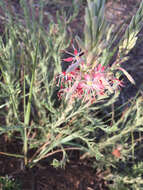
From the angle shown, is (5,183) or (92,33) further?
(5,183)

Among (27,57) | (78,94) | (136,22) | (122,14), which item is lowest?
(78,94)

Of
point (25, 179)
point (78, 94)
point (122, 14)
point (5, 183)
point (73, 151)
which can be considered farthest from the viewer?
point (122, 14)

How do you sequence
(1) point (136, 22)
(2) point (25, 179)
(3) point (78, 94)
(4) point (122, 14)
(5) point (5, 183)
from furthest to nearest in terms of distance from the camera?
(4) point (122, 14), (2) point (25, 179), (5) point (5, 183), (3) point (78, 94), (1) point (136, 22)

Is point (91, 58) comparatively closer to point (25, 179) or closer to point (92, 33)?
point (92, 33)

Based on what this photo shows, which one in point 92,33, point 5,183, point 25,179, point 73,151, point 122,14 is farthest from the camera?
point 122,14

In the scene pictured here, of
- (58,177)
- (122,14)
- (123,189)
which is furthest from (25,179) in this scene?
(122,14)

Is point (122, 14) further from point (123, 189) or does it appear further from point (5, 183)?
point (5, 183)

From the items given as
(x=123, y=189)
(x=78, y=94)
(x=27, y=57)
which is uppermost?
(x=27, y=57)

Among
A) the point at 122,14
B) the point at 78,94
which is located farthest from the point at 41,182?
the point at 122,14

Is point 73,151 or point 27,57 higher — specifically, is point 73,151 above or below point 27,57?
below
